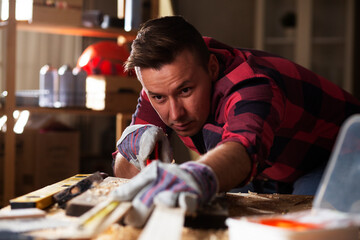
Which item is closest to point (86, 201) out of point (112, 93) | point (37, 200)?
point (37, 200)

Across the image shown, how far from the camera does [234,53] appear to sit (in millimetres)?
1396

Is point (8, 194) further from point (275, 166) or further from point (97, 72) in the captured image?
point (275, 166)

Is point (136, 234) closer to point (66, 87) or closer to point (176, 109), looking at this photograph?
point (176, 109)

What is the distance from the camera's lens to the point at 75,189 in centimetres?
98

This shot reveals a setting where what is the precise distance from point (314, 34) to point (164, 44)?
2.95 m

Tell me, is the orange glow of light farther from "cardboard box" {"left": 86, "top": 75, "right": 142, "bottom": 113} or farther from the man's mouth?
"cardboard box" {"left": 86, "top": 75, "right": 142, "bottom": 113}

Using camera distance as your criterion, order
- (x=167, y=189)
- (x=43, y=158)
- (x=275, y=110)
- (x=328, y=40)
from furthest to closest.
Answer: (x=328, y=40) → (x=43, y=158) → (x=275, y=110) → (x=167, y=189)

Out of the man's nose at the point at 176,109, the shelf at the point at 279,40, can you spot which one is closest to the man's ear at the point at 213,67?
the man's nose at the point at 176,109

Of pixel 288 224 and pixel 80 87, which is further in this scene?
pixel 80 87

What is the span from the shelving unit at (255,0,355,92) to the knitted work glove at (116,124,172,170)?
2.78 meters

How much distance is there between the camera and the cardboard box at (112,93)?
2.88m

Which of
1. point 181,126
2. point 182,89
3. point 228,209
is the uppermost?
point 182,89

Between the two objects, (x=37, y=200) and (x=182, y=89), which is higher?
(x=182, y=89)

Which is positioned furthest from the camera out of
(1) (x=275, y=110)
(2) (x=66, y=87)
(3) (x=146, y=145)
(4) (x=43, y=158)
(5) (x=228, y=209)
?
(4) (x=43, y=158)
